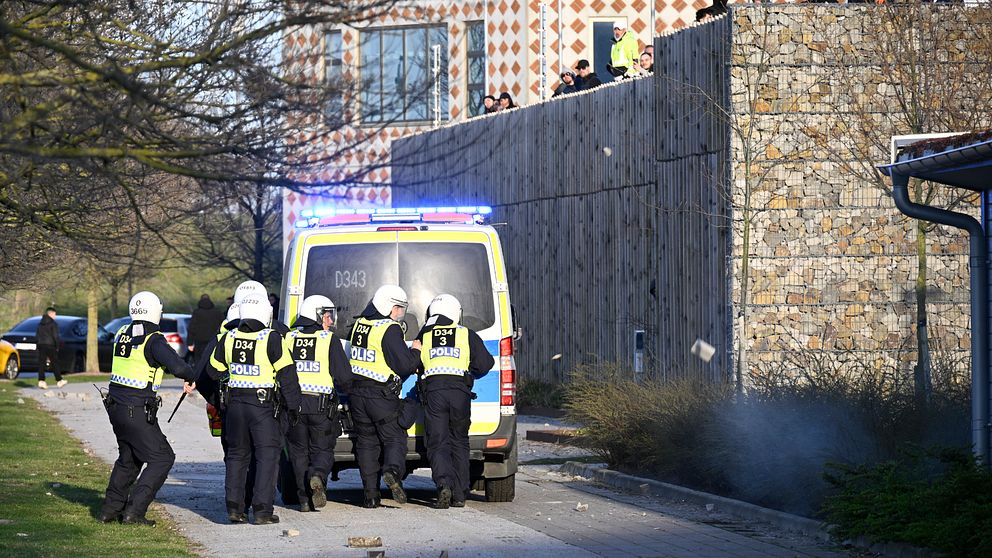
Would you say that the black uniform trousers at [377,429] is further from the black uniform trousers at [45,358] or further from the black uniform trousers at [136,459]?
the black uniform trousers at [45,358]

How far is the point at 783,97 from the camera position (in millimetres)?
19953

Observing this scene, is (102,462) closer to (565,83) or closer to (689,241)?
(689,241)

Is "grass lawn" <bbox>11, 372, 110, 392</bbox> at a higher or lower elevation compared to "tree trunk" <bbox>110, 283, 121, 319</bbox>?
lower

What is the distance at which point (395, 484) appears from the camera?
1371cm

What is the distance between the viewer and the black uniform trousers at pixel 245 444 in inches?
505

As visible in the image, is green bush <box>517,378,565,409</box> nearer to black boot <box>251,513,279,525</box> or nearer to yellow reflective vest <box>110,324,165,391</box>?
black boot <box>251,513,279,525</box>

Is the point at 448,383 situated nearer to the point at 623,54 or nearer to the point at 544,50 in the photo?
the point at 623,54

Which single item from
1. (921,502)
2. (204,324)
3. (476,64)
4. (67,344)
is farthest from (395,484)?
(67,344)

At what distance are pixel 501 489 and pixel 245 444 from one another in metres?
2.69

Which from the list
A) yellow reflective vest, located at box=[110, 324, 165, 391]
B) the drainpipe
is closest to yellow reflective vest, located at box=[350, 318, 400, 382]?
yellow reflective vest, located at box=[110, 324, 165, 391]

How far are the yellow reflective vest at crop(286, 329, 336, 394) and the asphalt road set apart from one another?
1126mm

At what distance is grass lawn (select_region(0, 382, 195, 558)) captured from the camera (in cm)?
1116

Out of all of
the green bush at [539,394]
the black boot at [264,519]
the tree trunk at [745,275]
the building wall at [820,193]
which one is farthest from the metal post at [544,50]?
the black boot at [264,519]

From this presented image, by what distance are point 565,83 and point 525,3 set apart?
22.6ft
